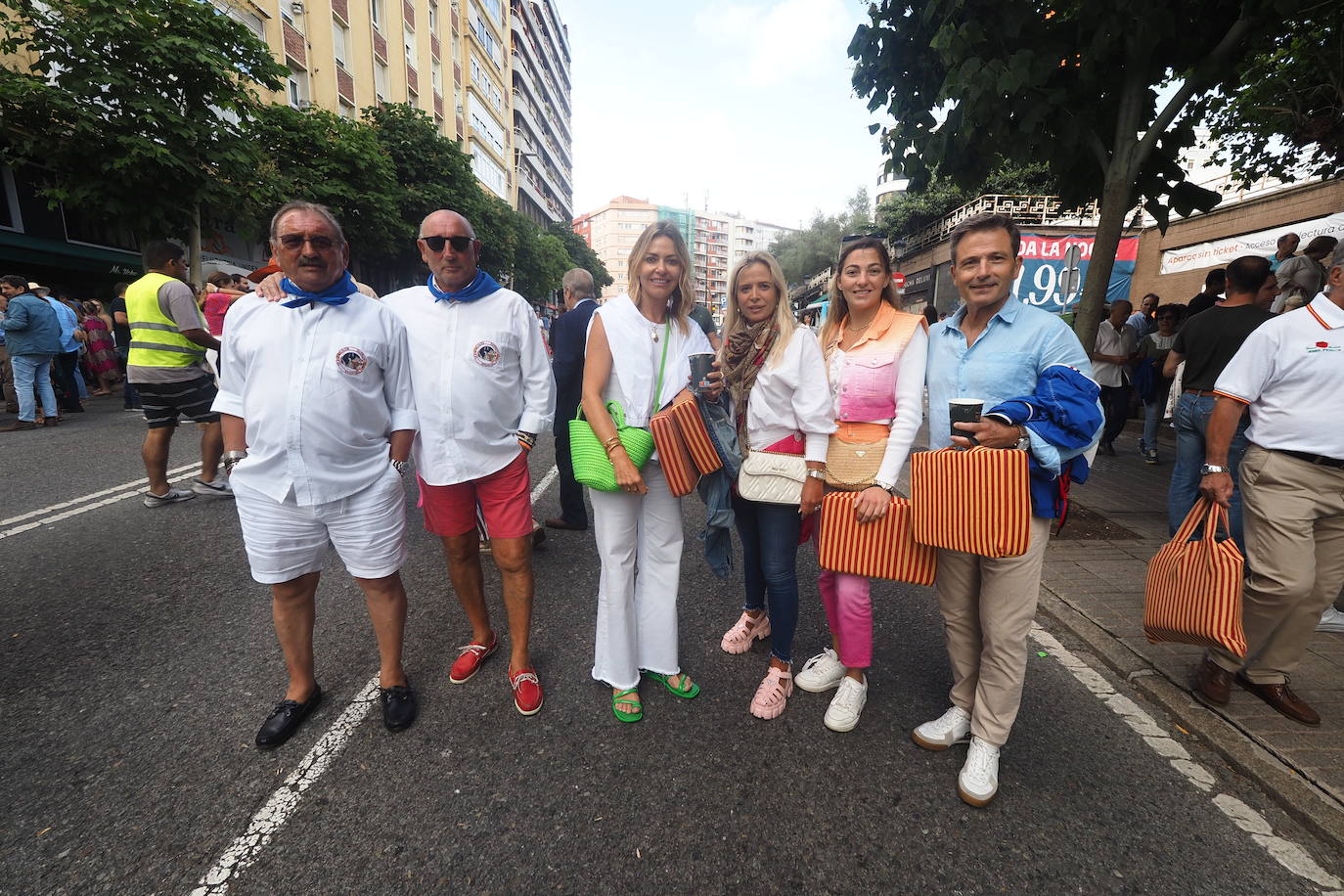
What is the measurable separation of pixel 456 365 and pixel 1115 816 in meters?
3.00

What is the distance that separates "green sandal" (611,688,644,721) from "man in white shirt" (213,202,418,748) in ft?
2.81

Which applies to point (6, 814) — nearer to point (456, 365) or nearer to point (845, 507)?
point (456, 365)

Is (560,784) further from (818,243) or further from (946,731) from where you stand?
(818,243)

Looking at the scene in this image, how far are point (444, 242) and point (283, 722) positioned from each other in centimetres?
207

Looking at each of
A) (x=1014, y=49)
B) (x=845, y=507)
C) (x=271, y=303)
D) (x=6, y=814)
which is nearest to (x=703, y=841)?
(x=845, y=507)

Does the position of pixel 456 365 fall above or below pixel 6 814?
above

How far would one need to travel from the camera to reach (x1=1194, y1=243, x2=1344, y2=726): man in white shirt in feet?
7.80

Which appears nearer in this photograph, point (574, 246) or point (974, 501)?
point (974, 501)

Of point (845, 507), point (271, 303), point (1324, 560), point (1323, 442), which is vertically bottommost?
point (1324, 560)

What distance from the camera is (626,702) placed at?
8.43 ft

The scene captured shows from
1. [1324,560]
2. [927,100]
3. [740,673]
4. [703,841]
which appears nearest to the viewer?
[703,841]

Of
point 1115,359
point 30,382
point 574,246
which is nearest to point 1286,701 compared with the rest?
point 1115,359

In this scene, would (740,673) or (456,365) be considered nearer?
(456,365)

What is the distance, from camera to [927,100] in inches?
197
